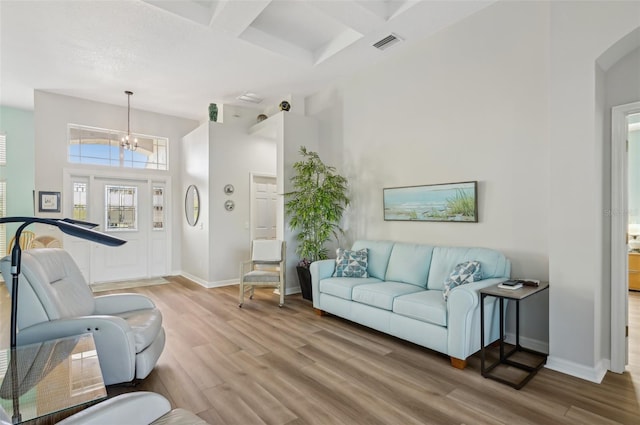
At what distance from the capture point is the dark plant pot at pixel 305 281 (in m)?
4.76

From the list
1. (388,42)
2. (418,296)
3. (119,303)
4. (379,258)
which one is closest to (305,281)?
(379,258)

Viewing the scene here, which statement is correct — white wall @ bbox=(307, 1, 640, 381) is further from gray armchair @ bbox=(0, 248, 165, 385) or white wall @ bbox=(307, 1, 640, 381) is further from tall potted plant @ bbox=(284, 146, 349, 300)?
gray armchair @ bbox=(0, 248, 165, 385)

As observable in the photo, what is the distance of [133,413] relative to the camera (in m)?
1.16

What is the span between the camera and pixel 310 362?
9.25 ft

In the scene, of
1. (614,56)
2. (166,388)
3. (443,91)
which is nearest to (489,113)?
(443,91)

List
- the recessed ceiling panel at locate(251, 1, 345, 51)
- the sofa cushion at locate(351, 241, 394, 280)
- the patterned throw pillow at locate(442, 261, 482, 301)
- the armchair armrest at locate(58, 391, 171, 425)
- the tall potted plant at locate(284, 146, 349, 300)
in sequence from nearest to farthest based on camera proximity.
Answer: the armchair armrest at locate(58, 391, 171, 425)
the patterned throw pillow at locate(442, 261, 482, 301)
the recessed ceiling panel at locate(251, 1, 345, 51)
the sofa cushion at locate(351, 241, 394, 280)
the tall potted plant at locate(284, 146, 349, 300)

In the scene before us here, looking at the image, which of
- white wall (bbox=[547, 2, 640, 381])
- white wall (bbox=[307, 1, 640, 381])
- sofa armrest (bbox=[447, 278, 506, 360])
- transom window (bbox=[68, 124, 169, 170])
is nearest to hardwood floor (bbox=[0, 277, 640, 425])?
sofa armrest (bbox=[447, 278, 506, 360])

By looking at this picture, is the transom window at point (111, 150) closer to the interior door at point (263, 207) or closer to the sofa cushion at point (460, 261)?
the interior door at point (263, 207)

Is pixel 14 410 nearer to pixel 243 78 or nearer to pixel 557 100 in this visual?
pixel 557 100

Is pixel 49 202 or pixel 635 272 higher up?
pixel 49 202

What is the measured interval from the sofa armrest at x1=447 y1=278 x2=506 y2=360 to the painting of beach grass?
1.04m

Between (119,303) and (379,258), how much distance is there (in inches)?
109

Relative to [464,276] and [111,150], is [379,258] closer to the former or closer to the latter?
[464,276]

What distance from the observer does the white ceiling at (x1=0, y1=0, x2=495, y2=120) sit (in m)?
3.33
